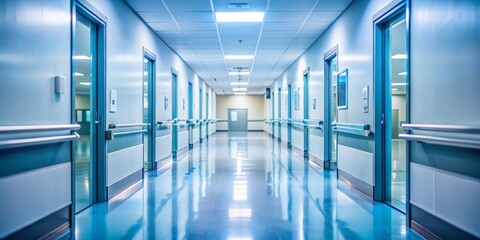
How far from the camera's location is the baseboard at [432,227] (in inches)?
110

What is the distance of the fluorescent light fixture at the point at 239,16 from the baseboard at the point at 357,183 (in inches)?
122

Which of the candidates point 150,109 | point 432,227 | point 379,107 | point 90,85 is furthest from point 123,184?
point 432,227

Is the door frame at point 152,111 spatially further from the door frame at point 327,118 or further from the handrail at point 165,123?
the door frame at point 327,118

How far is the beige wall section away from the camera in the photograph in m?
27.9

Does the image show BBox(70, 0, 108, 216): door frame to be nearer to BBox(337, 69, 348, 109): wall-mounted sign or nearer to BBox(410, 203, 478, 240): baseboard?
BBox(410, 203, 478, 240): baseboard

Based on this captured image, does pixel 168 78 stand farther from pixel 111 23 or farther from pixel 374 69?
pixel 374 69

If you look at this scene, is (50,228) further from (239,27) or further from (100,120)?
(239,27)

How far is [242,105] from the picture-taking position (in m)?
28.0

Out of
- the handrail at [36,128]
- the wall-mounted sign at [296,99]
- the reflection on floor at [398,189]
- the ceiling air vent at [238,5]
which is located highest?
the ceiling air vent at [238,5]

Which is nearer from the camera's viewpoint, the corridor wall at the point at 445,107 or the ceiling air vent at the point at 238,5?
the corridor wall at the point at 445,107

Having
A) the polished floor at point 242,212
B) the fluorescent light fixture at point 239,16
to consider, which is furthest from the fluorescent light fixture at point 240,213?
the fluorescent light fixture at point 239,16

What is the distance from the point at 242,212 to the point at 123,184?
87.6 inches

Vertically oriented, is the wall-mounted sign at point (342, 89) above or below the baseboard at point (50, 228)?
above

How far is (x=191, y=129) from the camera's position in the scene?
43.3 feet
